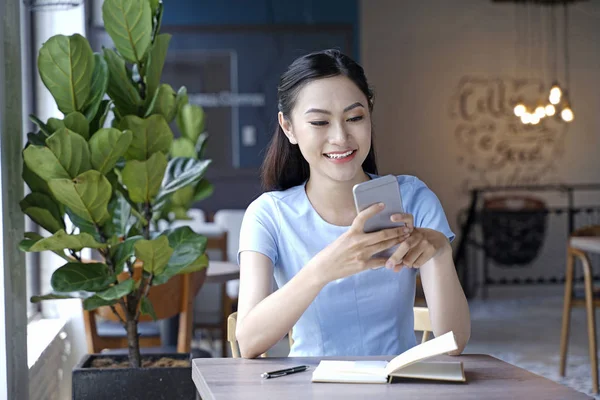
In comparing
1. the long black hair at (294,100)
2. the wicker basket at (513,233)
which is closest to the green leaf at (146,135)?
the long black hair at (294,100)

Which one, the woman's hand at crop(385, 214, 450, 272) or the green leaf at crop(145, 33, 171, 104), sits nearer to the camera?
the woman's hand at crop(385, 214, 450, 272)

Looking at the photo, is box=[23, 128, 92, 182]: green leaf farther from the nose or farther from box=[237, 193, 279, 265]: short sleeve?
the nose

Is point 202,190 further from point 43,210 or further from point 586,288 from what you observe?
point 586,288

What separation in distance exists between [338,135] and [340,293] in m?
0.38

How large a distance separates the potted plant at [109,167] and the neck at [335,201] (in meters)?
0.60

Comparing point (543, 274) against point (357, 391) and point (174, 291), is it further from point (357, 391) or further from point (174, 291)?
point (357, 391)

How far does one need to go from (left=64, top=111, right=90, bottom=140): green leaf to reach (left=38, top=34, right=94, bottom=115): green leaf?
2.7 inches

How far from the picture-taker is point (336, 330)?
6.93 feet

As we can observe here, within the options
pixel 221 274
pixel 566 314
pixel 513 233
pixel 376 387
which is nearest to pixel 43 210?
pixel 376 387

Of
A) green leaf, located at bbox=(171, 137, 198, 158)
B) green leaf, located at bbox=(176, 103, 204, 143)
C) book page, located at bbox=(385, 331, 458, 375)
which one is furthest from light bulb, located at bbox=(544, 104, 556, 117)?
book page, located at bbox=(385, 331, 458, 375)

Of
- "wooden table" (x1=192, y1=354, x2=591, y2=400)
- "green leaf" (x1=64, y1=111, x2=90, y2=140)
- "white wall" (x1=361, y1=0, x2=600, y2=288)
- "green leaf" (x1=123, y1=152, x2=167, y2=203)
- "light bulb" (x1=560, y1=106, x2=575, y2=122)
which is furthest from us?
"white wall" (x1=361, y1=0, x2=600, y2=288)

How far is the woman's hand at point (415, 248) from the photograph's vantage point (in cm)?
180

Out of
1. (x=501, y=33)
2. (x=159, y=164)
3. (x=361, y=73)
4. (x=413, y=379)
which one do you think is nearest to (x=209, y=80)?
(x=501, y=33)

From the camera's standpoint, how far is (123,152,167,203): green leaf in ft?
8.57
